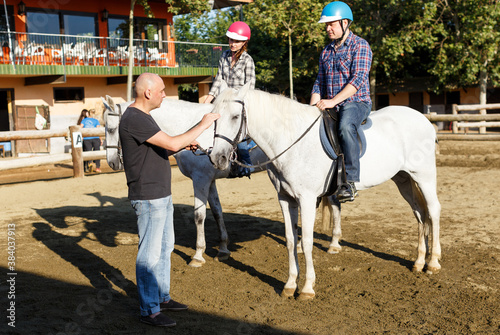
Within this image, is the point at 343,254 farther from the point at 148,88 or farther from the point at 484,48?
the point at 484,48

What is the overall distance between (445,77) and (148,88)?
24.7m

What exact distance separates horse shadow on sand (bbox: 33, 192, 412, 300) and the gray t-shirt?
1281 millimetres

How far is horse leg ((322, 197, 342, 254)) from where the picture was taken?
251 inches

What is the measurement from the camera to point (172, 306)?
4.43 metres

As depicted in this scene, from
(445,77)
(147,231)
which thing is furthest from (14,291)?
(445,77)

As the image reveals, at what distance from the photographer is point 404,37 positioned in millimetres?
24312

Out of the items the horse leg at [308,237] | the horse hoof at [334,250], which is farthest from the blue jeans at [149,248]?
the horse hoof at [334,250]

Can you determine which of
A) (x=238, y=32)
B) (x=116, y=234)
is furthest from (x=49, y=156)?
(x=238, y=32)

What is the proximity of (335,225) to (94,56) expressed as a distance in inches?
696

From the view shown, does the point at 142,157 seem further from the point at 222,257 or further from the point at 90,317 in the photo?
the point at 222,257

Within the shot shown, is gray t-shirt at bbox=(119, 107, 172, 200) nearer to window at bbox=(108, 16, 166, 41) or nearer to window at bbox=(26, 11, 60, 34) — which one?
window at bbox=(26, 11, 60, 34)

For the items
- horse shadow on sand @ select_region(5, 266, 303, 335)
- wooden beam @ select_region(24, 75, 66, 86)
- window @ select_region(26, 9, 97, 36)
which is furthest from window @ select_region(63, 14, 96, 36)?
horse shadow on sand @ select_region(5, 266, 303, 335)

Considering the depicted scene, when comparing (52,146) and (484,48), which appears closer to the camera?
(52,146)

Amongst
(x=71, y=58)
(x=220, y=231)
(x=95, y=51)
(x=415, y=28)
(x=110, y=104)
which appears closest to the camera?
(x=110, y=104)
